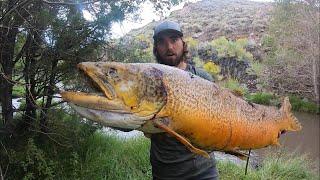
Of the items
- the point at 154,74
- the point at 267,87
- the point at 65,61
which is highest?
the point at 154,74

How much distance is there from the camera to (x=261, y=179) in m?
7.53

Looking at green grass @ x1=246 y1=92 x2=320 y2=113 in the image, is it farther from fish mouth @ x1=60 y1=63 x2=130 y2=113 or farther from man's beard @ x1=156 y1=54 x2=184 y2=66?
fish mouth @ x1=60 y1=63 x2=130 y2=113

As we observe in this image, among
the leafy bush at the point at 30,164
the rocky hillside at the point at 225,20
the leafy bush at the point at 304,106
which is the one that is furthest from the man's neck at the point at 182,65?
the rocky hillside at the point at 225,20

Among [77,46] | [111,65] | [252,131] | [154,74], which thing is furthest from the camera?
[77,46]

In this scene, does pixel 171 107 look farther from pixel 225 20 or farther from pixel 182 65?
pixel 225 20

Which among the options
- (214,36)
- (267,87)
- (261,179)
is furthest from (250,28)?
(261,179)

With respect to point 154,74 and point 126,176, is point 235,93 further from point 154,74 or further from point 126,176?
point 126,176

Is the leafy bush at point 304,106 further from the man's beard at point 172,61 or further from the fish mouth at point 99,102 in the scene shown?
the fish mouth at point 99,102

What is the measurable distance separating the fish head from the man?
951 mm

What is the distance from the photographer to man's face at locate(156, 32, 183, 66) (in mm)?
3264

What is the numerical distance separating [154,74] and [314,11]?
60.8ft

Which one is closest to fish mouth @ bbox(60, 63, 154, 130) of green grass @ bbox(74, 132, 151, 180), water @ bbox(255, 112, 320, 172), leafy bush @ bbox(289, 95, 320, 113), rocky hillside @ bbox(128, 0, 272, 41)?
green grass @ bbox(74, 132, 151, 180)

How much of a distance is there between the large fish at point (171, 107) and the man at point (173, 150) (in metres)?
0.56

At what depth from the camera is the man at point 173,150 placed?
322cm
